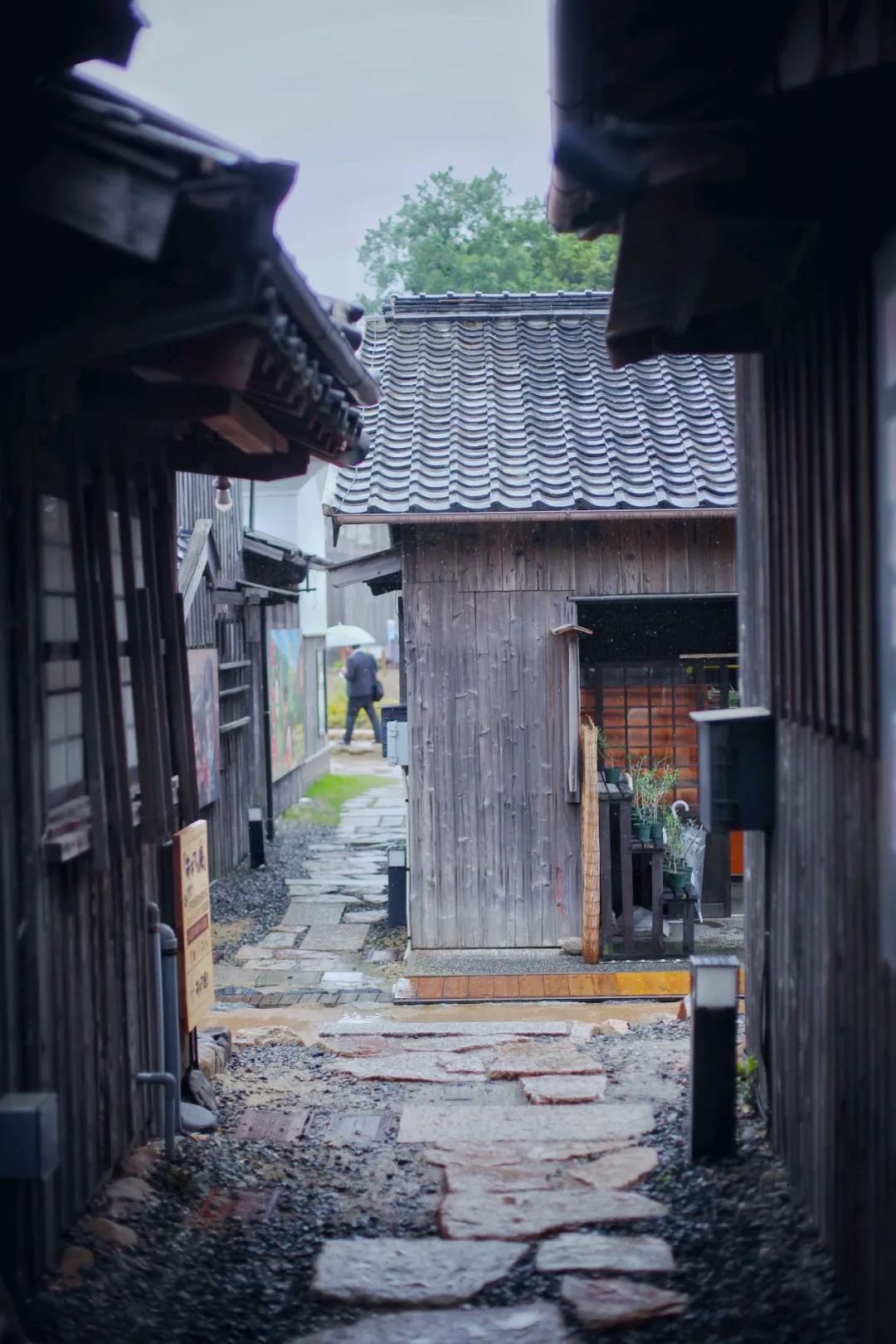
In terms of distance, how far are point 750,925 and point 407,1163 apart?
2176 mm

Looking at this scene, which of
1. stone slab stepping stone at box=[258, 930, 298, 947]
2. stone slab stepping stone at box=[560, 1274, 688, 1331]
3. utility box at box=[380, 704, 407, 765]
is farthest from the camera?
stone slab stepping stone at box=[258, 930, 298, 947]

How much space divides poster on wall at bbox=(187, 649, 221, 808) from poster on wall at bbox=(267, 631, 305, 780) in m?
3.68

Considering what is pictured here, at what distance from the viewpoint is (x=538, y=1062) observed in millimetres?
8180

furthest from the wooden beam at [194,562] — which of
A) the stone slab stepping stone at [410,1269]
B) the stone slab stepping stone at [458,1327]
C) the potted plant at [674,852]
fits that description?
the stone slab stepping stone at [458,1327]

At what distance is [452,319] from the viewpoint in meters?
15.4

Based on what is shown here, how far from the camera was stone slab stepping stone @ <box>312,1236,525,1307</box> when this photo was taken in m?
4.73

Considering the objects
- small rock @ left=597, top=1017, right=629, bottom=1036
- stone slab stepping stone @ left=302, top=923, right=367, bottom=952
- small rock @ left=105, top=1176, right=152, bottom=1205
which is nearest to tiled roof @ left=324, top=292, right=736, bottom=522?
small rock @ left=597, top=1017, right=629, bottom=1036

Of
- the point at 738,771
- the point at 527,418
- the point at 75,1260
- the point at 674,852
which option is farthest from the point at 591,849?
the point at 75,1260

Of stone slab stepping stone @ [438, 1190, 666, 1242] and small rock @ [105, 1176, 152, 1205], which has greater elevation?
small rock @ [105, 1176, 152, 1205]

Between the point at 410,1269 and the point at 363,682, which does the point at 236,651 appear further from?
the point at 410,1269

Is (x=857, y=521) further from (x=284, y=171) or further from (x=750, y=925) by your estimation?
(x=750, y=925)

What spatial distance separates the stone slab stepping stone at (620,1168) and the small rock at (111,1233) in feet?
6.92

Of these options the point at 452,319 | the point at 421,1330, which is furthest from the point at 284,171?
the point at 452,319

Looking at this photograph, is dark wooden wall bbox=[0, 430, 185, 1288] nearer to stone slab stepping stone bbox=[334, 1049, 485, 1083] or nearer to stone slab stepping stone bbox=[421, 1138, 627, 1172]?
stone slab stepping stone bbox=[421, 1138, 627, 1172]
